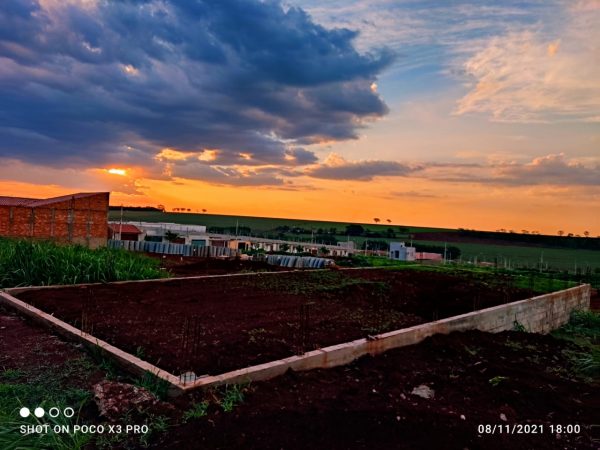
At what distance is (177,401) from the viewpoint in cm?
374

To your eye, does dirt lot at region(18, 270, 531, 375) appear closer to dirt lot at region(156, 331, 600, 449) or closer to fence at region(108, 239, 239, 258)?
dirt lot at region(156, 331, 600, 449)

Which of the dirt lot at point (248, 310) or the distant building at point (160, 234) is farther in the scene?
the distant building at point (160, 234)

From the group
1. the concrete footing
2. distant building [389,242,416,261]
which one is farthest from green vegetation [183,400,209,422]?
distant building [389,242,416,261]

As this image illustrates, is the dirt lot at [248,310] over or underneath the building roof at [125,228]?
underneath

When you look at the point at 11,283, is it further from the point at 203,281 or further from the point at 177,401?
the point at 177,401

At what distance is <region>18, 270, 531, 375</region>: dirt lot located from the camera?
505 cm

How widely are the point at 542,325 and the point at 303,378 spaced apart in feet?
27.2

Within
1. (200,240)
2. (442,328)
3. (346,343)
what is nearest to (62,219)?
(200,240)

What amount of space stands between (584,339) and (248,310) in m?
7.77

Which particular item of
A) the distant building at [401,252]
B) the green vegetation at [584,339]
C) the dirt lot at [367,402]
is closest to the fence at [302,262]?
the green vegetation at [584,339]

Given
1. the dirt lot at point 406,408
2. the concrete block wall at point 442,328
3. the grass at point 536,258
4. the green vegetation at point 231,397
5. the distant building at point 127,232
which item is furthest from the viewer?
the grass at point 536,258

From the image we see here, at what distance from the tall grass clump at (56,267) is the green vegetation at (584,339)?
8.86 m

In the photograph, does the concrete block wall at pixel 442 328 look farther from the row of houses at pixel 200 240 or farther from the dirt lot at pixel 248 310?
the row of houses at pixel 200 240

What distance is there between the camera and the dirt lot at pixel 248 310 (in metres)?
5.05
